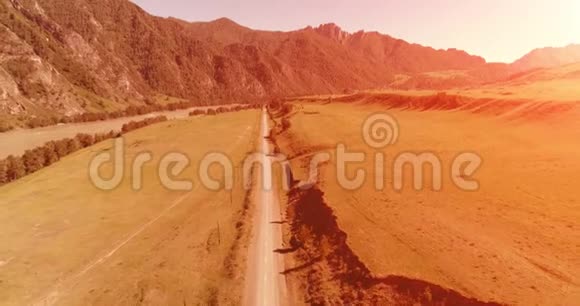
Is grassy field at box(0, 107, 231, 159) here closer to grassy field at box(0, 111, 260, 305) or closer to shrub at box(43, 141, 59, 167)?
shrub at box(43, 141, 59, 167)

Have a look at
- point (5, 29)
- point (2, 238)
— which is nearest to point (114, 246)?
point (2, 238)

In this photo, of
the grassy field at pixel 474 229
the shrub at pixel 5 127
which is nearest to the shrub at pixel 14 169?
the shrub at pixel 5 127

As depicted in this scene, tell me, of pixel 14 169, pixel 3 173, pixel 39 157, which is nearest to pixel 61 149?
pixel 39 157

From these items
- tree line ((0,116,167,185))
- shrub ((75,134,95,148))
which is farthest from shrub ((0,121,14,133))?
shrub ((75,134,95,148))

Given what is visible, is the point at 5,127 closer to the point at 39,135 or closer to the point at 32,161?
the point at 39,135

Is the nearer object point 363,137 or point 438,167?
point 438,167

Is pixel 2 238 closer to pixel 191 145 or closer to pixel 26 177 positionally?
pixel 26 177

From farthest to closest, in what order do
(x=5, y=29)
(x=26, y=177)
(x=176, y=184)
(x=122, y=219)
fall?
(x=5, y=29) → (x=26, y=177) → (x=176, y=184) → (x=122, y=219)
